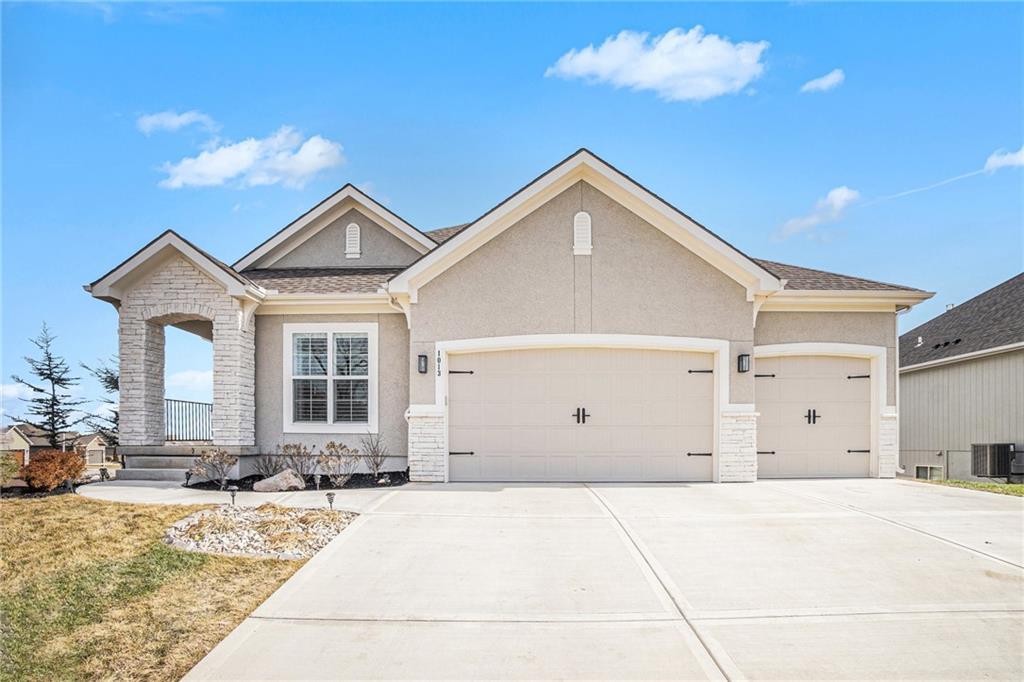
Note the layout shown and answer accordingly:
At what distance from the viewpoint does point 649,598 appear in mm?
5711

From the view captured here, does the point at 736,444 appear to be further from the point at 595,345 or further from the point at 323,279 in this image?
the point at 323,279

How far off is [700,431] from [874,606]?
21.0 feet

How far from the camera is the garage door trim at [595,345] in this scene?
11.7 m

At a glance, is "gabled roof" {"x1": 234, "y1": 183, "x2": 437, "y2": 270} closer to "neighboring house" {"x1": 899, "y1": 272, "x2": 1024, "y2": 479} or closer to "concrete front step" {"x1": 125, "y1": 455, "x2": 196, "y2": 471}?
"concrete front step" {"x1": 125, "y1": 455, "x2": 196, "y2": 471}

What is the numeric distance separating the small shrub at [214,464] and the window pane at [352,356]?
8.04 feet

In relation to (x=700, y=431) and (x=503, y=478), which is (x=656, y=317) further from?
(x=503, y=478)

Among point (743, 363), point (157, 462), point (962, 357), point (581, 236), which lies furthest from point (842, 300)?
point (157, 462)

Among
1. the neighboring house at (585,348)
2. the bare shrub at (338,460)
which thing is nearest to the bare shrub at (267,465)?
the neighboring house at (585,348)

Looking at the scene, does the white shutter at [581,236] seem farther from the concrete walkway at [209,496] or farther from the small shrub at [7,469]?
the small shrub at [7,469]

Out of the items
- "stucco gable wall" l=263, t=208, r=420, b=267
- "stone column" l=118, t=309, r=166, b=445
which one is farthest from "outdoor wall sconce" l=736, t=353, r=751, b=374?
"stone column" l=118, t=309, r=166, b=445

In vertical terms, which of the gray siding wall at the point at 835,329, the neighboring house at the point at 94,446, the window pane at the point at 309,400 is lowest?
the neighboring house at the point at 94,446

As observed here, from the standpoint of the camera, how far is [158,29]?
35.9 ft

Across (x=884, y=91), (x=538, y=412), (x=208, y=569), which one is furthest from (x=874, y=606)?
(x=884, y=91)

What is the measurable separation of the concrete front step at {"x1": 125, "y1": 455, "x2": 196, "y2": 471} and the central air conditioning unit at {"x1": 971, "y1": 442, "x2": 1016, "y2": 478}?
18230 millimetres
